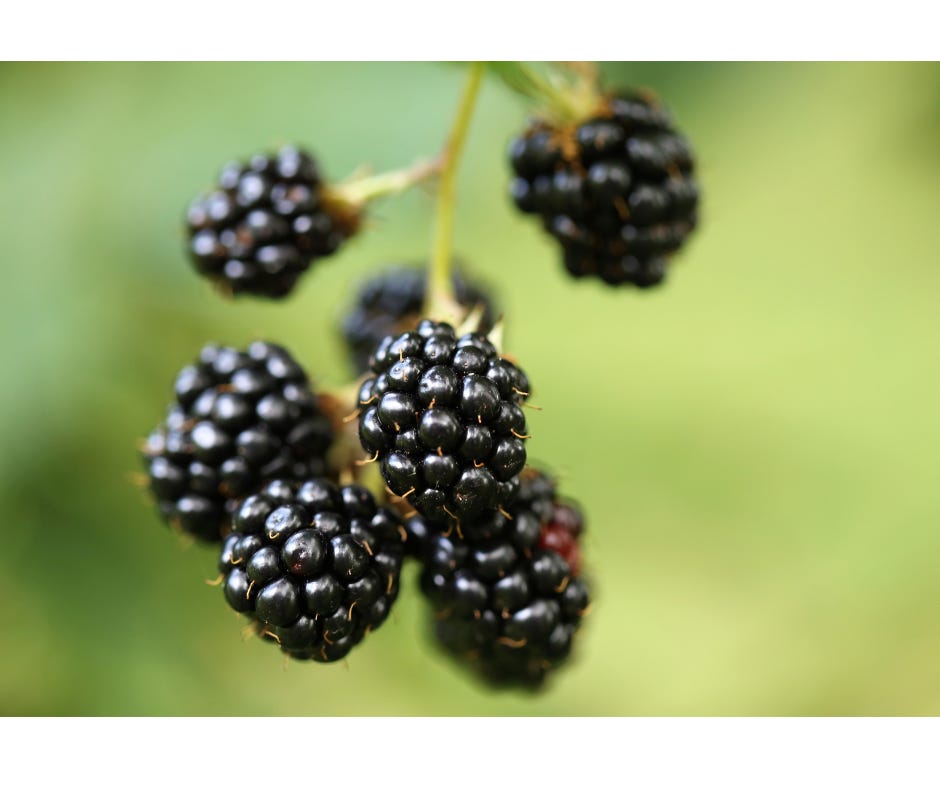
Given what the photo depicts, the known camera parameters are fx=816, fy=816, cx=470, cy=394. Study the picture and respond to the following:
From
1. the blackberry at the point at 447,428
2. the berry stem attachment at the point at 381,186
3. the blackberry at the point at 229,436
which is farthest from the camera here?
the berry stem attachment at the point at 381,186

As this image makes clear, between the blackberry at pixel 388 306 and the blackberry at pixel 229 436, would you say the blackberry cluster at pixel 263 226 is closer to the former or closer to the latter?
the blackberry at pixel 229 436

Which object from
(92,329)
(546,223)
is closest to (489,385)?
(546,223)

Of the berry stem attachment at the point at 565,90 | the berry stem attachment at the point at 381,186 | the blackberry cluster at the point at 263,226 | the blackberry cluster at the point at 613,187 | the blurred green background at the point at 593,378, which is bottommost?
the blurred green background at the point at 593,378

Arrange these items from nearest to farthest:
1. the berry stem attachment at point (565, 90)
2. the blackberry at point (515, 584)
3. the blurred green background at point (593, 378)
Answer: the blackberry at point (515, 584), the berry stem attachment at point (565, 90), the blurred green background at point (593, 378)

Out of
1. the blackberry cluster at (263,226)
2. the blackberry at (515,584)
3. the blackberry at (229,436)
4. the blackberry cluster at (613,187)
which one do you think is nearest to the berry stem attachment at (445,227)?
the blackberry cluster at (613,187)

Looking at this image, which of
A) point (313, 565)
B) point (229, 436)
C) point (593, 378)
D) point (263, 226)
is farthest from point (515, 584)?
point (593, 378)

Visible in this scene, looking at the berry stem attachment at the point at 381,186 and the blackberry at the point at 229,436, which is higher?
the berry stem attachment at the point at 381,186

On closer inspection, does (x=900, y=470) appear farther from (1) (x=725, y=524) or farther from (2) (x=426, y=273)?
(2) (x=426, y=273)
